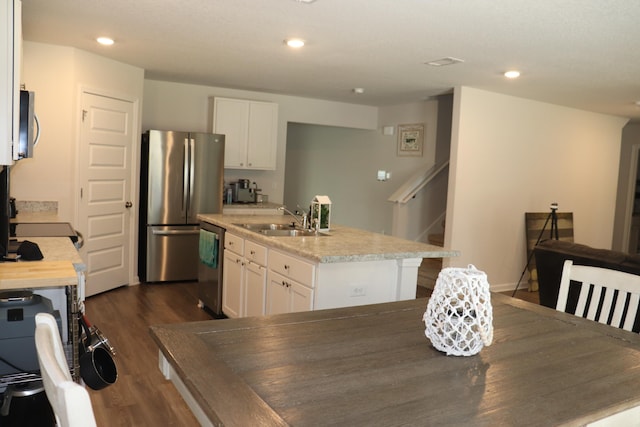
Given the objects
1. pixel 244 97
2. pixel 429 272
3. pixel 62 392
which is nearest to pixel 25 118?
pixel 62 392

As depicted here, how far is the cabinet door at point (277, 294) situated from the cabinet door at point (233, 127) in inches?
120

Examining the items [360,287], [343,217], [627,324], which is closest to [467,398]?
[627,324]

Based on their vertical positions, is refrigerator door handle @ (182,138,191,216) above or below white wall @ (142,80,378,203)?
below

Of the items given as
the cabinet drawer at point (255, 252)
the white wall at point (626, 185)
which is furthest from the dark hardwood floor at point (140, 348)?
the white wall at point (626, 185)

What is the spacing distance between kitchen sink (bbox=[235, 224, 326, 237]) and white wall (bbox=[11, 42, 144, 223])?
1779mm

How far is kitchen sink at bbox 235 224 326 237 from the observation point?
13.0 ft

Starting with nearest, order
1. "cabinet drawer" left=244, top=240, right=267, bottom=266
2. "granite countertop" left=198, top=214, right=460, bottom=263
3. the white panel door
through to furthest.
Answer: "granite countertop" left=198, top=214, right=460, bottom=263
"cabinet drawer" left=244, top=240, right=267, bottom=266
the white panel door

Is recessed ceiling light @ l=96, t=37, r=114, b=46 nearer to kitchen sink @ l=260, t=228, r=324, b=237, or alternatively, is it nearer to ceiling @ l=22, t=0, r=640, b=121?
ceiling @ l=22, t=0, r=640, b=121

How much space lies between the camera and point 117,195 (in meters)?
5.18

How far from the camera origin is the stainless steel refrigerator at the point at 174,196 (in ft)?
18.1

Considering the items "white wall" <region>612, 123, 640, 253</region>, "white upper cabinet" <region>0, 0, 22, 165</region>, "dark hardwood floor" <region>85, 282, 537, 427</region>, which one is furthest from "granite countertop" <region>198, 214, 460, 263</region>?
"white wall" <region>612, 123, 640, 253</region>

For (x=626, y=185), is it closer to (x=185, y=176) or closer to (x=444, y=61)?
(x=444, y=61)

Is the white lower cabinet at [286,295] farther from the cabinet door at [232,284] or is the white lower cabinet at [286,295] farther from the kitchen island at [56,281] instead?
the kitchen island at [56,281]

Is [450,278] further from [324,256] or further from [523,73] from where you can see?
[523,73]
